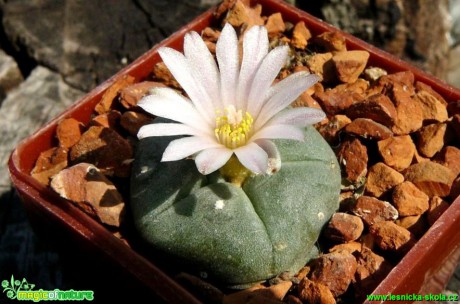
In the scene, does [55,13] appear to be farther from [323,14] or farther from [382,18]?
[382,18]

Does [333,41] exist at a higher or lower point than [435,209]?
higher

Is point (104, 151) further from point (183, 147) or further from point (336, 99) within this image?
point (336, 99)

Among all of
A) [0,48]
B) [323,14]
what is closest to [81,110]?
[0,48]

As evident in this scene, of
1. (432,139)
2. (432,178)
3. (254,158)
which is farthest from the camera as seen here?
(432,139)

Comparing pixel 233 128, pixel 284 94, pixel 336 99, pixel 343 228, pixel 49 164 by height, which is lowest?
pixel 49 164

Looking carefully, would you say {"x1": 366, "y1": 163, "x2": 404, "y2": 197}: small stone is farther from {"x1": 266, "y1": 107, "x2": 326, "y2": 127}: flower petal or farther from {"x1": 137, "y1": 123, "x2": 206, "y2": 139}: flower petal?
{"x1": 137, "y1": 123, "x2": 206, "y2": 139}: flower petal

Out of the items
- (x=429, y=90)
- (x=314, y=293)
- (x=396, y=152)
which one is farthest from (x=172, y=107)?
(x=429, y=90)
